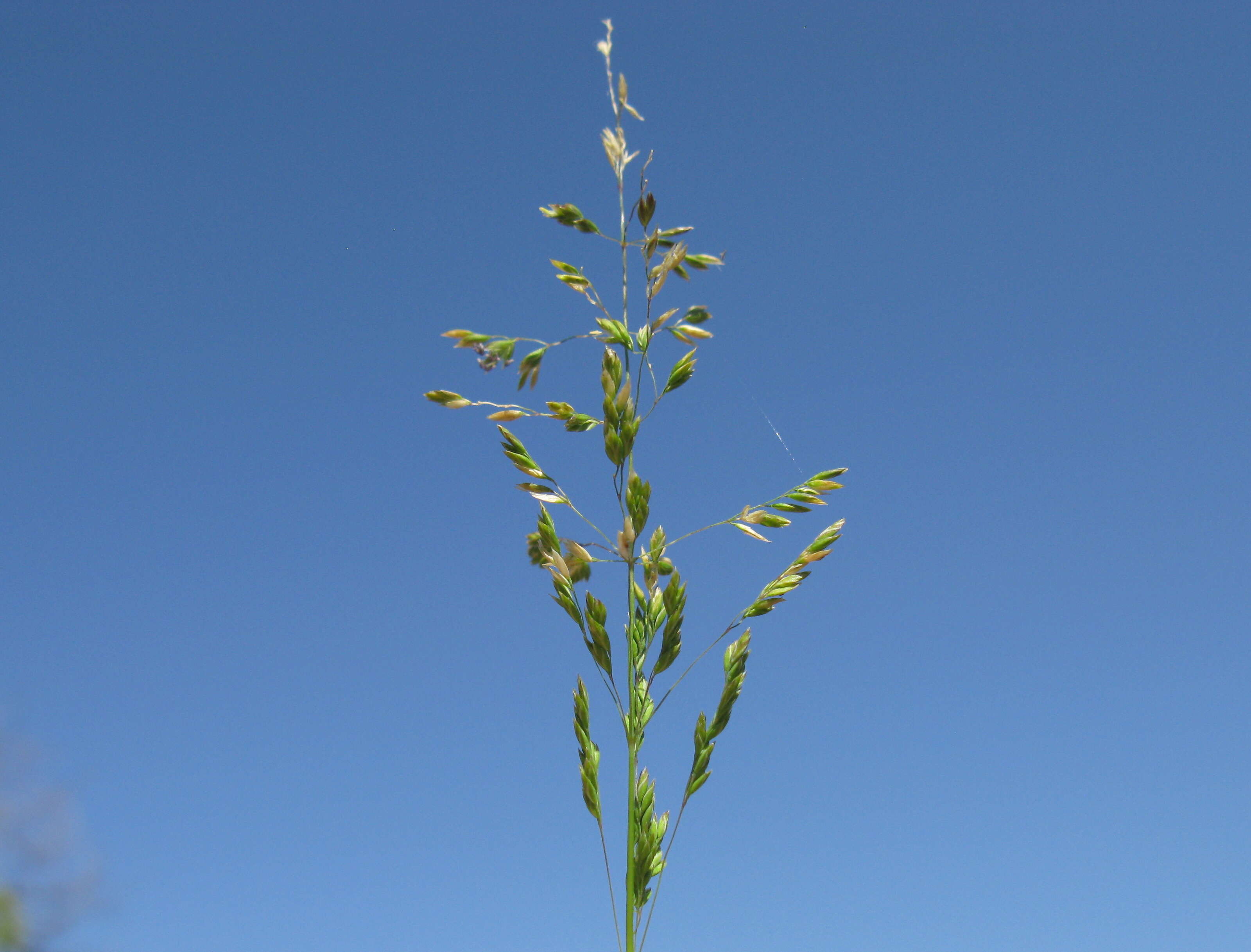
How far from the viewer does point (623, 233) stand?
2.38m

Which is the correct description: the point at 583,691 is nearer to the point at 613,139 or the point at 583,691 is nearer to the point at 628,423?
the point at 628,423

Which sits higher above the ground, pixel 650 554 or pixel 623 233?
pixel 623 233

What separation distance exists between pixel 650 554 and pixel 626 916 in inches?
32.6

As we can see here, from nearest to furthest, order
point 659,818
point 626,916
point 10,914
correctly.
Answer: point 626,916 → point 659,818 → point 10,914

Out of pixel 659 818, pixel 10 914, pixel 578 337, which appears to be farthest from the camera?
pixel 10 914

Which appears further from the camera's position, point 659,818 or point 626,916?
point 659,818

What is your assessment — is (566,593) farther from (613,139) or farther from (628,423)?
(613,139)

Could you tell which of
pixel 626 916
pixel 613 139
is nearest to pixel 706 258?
pixel 613 139

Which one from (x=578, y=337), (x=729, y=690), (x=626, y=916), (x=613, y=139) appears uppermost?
(x=613, y=139)

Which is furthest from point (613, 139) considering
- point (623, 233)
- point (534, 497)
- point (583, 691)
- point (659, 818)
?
point (659, 818)

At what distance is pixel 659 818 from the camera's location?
211 centimetres

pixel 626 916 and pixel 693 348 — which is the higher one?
pixel 693 348

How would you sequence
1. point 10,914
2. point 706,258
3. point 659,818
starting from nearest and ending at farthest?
point 659,818
point 706,258
point 10,914

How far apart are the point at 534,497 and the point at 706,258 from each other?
82cm
